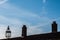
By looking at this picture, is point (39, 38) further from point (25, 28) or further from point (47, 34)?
point (25, 28)

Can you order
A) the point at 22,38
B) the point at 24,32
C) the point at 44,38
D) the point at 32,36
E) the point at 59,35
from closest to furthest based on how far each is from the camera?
the point at 59,35
the point at 44,38
the point at 32,36
the point at 22,38
the point at 24,32

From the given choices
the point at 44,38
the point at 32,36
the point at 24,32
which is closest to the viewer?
the point at 44,38

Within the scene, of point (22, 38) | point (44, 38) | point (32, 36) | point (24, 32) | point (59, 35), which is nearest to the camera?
point (59, 35)

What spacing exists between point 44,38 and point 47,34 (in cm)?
65

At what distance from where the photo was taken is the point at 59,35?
18969 millimetres

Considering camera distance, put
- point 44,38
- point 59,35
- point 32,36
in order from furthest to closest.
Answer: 1. point 32,36
2. point 44,38
3. point 59,35

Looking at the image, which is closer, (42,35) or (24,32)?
(42,35)

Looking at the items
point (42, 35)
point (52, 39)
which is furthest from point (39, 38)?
point (52, 39)

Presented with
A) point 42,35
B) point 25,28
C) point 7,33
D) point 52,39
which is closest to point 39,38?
point 42,35

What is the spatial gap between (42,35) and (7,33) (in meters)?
4.10

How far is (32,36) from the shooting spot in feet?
71.3

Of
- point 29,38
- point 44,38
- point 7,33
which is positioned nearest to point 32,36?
point 29,38

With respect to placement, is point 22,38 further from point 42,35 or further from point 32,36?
point 42,35

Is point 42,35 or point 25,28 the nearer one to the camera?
point 42,35
